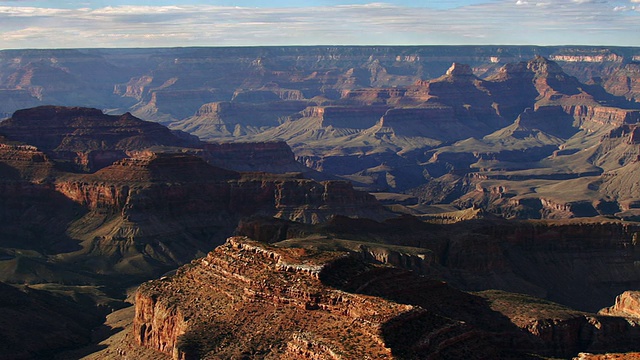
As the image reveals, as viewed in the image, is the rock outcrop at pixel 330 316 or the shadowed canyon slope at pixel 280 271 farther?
the shadowed canyon slope at pixel 280 271

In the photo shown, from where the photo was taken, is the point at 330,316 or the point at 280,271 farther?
the point at 280,271

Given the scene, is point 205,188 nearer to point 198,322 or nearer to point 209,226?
point 209,226

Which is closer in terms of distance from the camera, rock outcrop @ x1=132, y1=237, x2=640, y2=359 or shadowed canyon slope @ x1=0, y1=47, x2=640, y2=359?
rock outcrop @ x1=132, y1=237, x2=640, y2=359

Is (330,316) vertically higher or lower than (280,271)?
lower

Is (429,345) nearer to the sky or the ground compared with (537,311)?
A: nearer to the sky

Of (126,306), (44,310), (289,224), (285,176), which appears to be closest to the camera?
(44,310)

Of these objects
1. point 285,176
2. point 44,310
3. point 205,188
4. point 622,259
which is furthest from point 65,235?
point 622,259

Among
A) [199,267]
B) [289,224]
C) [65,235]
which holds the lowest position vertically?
[65,235]

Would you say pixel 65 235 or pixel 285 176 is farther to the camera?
pixel 285 176

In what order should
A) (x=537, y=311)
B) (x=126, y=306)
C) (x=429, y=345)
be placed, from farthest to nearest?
(x=126, y=306)
(x=537, y=311)
(x=429, y=345)
